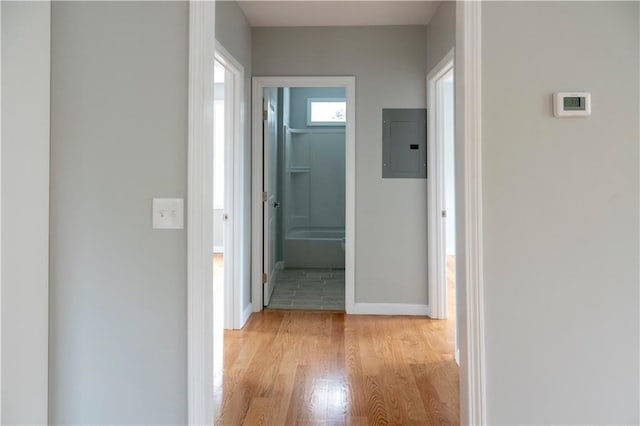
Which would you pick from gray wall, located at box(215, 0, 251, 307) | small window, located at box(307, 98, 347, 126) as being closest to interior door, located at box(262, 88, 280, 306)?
gray wall, located at box(215, 0, 251, 307)

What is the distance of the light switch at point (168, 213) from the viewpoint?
1.59 m

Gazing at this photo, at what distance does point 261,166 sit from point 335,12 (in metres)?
1.42

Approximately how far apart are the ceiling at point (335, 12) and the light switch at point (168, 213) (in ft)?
7.22

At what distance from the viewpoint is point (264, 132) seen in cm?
382

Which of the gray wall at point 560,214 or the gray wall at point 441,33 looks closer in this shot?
the gray wall at point 560,214

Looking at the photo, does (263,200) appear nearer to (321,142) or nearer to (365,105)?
(365,105)

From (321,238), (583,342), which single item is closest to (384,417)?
(583,342)

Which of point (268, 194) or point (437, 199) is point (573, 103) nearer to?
point (437, 199)

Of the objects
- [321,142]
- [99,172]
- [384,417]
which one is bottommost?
[384,417]

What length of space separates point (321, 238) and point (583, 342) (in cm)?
435

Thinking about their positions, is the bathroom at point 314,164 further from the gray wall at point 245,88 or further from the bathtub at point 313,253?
the gray wall at point 245,88

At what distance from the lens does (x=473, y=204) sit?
1.57m

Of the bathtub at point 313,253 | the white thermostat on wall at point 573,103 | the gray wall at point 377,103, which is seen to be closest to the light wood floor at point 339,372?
the gray wall at point 377,103

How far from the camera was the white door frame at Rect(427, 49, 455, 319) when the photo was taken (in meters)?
3.60
